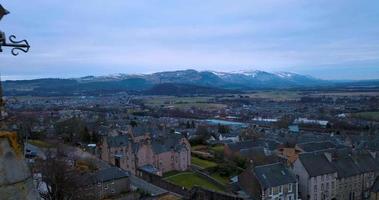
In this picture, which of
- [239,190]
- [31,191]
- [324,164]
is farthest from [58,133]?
[31,191]

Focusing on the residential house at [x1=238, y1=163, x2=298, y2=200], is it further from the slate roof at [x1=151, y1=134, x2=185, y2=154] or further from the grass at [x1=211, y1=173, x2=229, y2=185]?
the slate roof at [x1=151, y1=134, x2=185, y2=154]

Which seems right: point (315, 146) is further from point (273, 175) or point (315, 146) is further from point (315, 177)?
point (273, 175)

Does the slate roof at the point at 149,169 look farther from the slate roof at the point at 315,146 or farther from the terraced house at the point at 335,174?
the slate roof at the point at 315,146

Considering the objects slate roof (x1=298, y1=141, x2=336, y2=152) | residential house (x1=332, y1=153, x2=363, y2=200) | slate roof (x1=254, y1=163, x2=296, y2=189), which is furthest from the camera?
slate roof (x1=298, y1=141, x2=336, y2=152)

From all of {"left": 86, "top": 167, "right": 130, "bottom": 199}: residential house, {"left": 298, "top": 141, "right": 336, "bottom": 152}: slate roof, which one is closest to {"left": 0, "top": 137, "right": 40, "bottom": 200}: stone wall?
{"left": 86, "top": 167, "right": 130, "bottom": 199}: residential house

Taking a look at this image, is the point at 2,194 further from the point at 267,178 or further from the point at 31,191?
the point at 267,178

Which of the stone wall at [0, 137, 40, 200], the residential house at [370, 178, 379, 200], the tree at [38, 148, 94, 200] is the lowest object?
the residential house at [370, 178, 379, 200]
